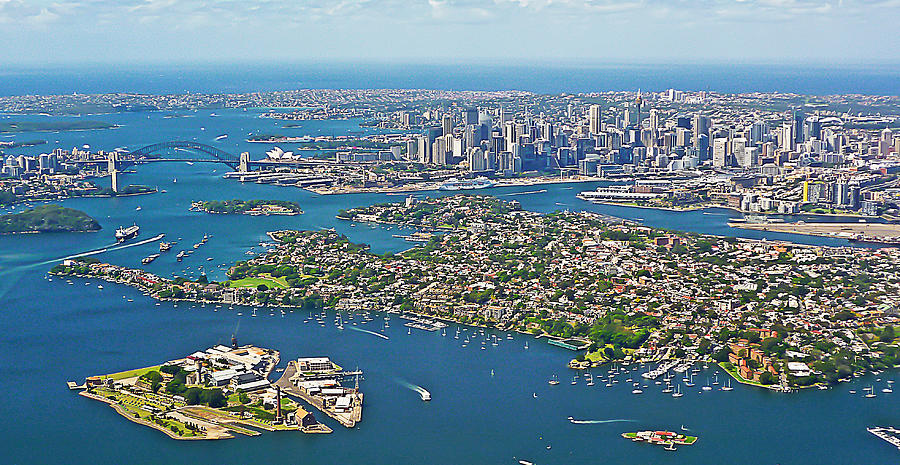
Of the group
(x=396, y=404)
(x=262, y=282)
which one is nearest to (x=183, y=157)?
(x=262, y=282)

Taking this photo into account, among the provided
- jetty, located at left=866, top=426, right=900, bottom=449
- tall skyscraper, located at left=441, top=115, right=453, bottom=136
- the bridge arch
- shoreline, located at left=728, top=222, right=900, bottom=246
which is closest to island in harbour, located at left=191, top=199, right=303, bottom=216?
the bridge arch

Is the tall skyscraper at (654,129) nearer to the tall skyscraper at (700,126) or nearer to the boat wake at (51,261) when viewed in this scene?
the tall skyscraper at (700,126)

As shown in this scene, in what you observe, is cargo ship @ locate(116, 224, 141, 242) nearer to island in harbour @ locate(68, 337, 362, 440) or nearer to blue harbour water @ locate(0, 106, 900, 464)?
blue harbour water @ locate(0, 106, 900, 464)

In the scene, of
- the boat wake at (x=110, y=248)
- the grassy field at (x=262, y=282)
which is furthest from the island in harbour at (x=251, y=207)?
the grassy field at (x=262, y=282)

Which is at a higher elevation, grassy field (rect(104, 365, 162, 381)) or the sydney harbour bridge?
the sydney harbour bridge

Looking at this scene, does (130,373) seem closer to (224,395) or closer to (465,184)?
(224,395)

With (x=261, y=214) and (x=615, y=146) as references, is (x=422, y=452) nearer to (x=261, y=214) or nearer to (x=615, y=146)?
(x=261, y=214)
